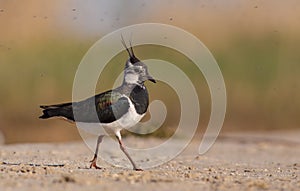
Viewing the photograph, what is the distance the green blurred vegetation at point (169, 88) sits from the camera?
2269cm

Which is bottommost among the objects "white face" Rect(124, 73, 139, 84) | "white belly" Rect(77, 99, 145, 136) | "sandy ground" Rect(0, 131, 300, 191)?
"sandy ground" Rect(0, 131, 300, 191)

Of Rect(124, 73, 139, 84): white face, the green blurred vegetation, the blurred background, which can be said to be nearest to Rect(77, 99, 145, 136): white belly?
Rect(124, 73, 139, 84): white face

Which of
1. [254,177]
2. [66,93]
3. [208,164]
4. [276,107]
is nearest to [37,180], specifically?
[254,177]

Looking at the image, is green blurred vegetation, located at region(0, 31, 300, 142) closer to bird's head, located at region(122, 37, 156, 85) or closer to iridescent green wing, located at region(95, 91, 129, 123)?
bird's head, located at region(122, 37, 156, 85)

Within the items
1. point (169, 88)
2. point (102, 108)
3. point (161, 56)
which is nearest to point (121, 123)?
point (102, 108)

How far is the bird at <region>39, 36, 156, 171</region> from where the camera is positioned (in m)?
10.0

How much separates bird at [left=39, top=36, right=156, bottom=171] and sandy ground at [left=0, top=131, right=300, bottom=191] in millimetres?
584

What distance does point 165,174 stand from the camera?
952cm

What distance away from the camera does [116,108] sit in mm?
10047

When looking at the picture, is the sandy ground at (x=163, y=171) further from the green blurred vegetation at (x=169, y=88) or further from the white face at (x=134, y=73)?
the green blurred vegetation at (x=169, y=88)

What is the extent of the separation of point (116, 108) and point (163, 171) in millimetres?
919

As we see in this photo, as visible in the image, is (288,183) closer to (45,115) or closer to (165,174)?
(165,174)

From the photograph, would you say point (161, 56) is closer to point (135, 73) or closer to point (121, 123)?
point (135, 73)

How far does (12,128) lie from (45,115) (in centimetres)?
1058
